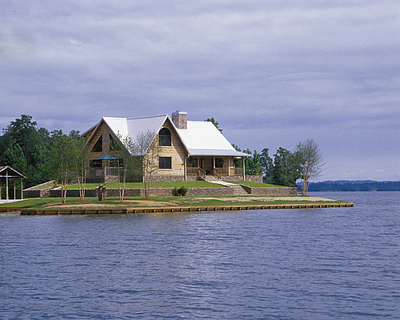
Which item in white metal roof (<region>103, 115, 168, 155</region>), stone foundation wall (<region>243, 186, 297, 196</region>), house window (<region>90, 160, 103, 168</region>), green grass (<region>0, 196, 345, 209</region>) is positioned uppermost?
white metal roof (<region>103, 115, 168, 155</region>)

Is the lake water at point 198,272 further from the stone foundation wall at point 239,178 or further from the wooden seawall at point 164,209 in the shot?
the stone foundation wall at point 239,178

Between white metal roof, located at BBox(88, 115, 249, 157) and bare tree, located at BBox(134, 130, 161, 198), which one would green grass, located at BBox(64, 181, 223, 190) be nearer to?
bare tree, located at BBox(134, 130, 161, 198)

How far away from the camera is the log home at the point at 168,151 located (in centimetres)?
6531

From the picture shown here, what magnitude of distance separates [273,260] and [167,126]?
45734mm

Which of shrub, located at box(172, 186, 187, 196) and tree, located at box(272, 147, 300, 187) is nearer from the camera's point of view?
shrub, located at box(172, 186, 187, 196)

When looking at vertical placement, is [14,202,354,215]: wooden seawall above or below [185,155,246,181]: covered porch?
below

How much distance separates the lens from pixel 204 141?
72.6m

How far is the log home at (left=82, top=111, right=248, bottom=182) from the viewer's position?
65.3 m

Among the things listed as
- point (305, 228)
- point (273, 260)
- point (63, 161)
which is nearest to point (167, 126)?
point (63, 161)

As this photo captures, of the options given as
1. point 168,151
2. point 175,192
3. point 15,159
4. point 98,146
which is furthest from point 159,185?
point 15,159

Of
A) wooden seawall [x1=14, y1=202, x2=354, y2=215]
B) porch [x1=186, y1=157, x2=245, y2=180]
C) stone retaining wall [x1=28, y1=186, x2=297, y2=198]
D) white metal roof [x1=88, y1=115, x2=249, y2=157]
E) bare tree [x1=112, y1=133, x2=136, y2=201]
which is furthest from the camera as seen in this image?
porch [x1=186, y1=157, x2=245, y2=180]

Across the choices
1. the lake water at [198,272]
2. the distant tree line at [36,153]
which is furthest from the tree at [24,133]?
the lake water at [198,272]

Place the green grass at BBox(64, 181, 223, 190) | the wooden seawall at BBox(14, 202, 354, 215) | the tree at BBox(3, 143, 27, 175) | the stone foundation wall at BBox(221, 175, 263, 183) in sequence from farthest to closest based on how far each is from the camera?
the tree at BBox(3, 143, 27, 175), the stone foundation wall at BBox(221, 175, 263, 183), the green grass at BBox(64, 181, 223, 190), the wooden seawall at BBox(14, 202, 354, 215)

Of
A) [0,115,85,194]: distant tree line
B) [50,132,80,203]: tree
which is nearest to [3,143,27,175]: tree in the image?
[0,115,85,194]: distant tree line
